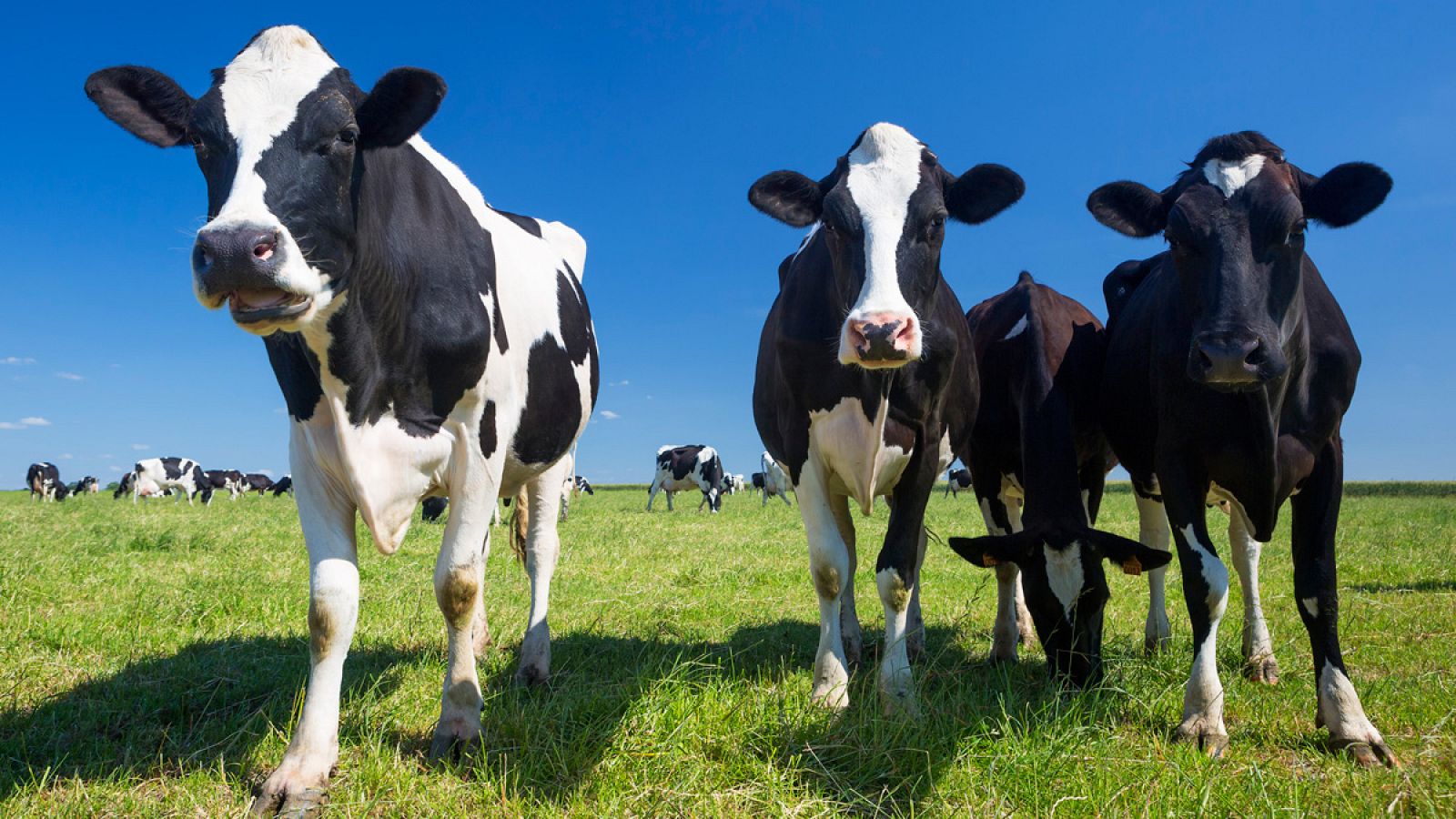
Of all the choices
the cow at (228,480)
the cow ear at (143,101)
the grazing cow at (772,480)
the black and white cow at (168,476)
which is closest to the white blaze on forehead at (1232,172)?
the cow ear at (143,101)

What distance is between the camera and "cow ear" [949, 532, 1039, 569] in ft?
15.8

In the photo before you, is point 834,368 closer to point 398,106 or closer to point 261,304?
point 398,106

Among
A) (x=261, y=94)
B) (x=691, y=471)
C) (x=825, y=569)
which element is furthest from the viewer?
(x=691, y=471)

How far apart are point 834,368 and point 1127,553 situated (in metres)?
1.84

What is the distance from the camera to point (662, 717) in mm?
3600

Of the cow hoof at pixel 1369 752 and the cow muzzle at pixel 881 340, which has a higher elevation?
the cow muzzle at pixel 881 340

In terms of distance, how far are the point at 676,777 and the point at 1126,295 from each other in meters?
4.88

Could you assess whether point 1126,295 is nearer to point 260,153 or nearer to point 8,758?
point 260,153

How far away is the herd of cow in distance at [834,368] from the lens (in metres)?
3.40

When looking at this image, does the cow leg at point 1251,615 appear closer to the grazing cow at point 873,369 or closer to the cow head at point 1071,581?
the cow head at point 1071,581

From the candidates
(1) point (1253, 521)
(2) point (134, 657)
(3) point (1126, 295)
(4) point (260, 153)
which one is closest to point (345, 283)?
(4) point (260, 153)

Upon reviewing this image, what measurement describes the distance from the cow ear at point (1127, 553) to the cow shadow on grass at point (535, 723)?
2.50 ft

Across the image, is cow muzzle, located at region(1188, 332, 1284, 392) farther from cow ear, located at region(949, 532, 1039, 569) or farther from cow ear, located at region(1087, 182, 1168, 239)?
cow ear, located at region(949, 532, 1039, 569)

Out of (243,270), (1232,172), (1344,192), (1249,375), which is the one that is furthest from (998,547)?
(243,270)
